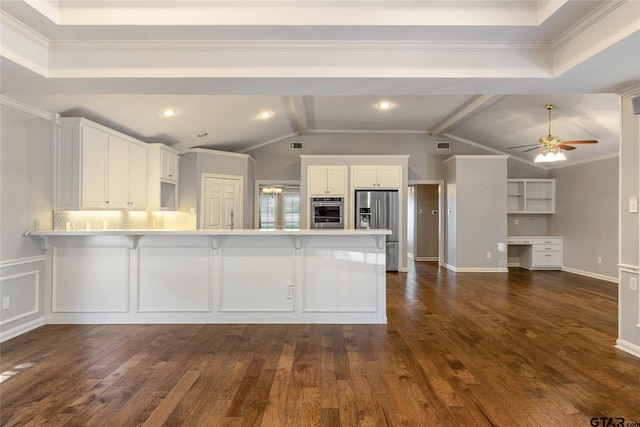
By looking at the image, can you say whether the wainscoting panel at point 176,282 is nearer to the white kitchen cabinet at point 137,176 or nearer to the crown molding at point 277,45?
the white kitchen cabinet at point 137,176

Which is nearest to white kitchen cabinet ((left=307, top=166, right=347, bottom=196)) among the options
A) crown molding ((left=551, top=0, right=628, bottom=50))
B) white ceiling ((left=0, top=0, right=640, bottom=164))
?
white ceiling ((left=0, top=0, right=640, bottom=164))

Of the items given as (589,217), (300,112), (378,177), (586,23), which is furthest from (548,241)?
(586,23)

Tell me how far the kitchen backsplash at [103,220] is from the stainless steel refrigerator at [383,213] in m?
3.95

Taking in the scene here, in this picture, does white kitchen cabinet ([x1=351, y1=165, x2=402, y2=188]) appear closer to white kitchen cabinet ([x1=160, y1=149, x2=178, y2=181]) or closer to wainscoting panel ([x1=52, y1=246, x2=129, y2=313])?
white kitchen cabinet ([x1=160, y1=149, x2=178, y2=181])

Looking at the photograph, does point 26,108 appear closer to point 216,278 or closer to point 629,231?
point 216,278

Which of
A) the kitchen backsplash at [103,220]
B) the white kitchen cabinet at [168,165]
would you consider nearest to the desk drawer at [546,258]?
the white kitchen cabinet at [168,165]

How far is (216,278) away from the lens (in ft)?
12.5

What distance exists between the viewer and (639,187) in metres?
2.97

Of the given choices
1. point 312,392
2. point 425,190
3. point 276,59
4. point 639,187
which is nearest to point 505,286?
point 639,187

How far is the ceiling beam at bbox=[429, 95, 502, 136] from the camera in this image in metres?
5.24

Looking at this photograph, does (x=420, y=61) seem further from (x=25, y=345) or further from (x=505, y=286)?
(x=505, y=286)

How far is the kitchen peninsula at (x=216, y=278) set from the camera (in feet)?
12.5

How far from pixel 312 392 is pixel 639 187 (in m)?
3.14

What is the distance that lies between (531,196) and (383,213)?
3458mm
